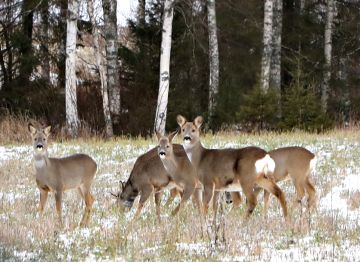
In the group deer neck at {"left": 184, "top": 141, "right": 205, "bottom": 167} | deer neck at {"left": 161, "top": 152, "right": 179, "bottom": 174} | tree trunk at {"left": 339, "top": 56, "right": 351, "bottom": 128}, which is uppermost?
tree trunk at {"left": 339, "top": 56, "right": 351, "bottom": 128}

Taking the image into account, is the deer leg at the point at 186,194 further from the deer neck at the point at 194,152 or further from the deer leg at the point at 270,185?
the deer leg at the point at 270,185

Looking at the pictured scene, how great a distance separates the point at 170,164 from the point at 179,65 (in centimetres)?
1663

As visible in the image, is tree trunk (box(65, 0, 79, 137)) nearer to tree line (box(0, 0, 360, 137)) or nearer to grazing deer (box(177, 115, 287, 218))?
tree line (box(0, 0, 360, 137))

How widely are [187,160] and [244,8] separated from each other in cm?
1977

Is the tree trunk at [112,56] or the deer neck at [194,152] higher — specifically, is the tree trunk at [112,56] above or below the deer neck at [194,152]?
above

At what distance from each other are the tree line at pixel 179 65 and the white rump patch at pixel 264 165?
11.2 m

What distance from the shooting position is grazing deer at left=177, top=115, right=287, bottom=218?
9266mm

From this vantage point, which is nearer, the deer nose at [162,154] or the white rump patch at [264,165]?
→ the white rump patch at [264,165]

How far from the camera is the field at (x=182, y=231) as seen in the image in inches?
281

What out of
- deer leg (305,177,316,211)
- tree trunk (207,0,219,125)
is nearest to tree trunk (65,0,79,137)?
tree trunk (207,0,219,125)

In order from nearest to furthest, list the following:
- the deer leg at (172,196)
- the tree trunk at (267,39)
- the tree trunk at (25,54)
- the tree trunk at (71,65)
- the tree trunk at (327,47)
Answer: the deer leg at (172,196)
the tree trunk at (71,65)
the tree trunk at (267,39)
the tree trunk at (25,54)
the tree trunk at (327,47)

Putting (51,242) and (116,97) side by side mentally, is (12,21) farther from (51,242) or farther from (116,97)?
(51,242)

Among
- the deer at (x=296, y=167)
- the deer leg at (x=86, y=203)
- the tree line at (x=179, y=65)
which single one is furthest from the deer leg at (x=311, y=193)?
the tree line at (x=179, y=65)

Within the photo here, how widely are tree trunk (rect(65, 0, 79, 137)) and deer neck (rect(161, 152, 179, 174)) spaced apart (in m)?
10.7
